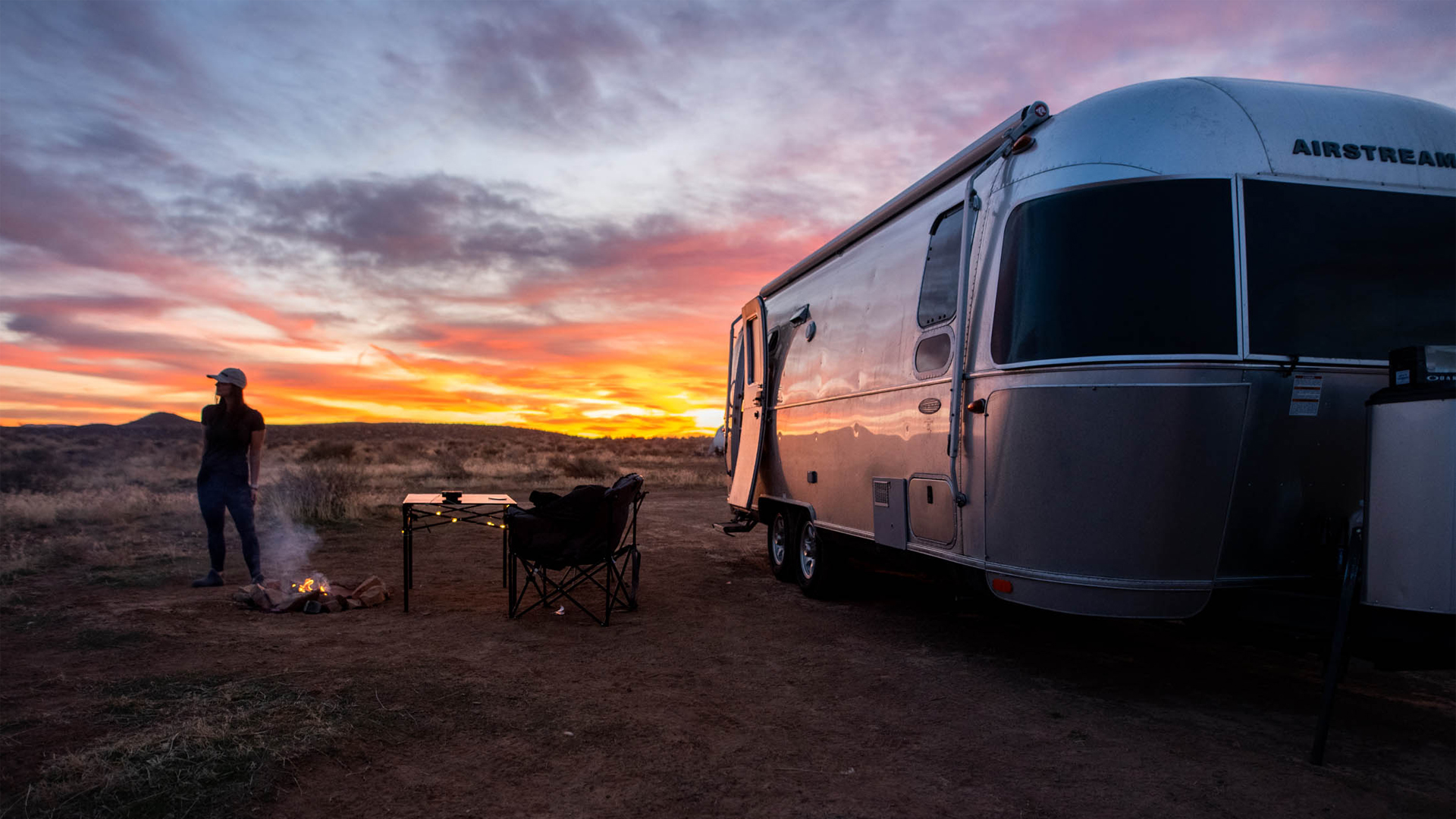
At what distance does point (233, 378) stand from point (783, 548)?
534cm

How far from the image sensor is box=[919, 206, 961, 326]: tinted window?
5.41m

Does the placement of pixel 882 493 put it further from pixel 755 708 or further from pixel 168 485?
pixel 168 485

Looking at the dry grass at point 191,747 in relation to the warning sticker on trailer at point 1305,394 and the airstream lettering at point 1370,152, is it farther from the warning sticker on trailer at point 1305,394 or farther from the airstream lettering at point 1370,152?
the airstream lettering at point 1370,152

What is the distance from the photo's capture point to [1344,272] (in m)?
4.22

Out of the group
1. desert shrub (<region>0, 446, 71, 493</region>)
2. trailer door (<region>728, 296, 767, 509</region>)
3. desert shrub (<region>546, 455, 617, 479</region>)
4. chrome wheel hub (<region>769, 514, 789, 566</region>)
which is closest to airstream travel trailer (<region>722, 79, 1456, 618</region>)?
chrome wheel hub (<region>769, 514, 789, 566</region>)

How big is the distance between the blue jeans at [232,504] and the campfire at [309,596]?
368 mm

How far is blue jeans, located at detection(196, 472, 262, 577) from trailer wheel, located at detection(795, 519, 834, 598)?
4.83m

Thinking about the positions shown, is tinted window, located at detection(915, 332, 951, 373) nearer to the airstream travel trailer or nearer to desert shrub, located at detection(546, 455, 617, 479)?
the airstream travel trailer

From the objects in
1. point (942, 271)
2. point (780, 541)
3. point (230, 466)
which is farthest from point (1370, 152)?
point (230, 466)

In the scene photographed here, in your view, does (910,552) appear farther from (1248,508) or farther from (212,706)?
(212,706)

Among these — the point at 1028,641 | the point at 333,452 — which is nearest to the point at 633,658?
the point at 1028,641

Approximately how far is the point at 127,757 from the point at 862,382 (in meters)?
4.97

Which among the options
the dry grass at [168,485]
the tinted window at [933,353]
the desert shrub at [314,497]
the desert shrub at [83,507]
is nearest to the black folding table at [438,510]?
the dry grass at [168,485]

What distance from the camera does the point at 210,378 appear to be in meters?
7.75
